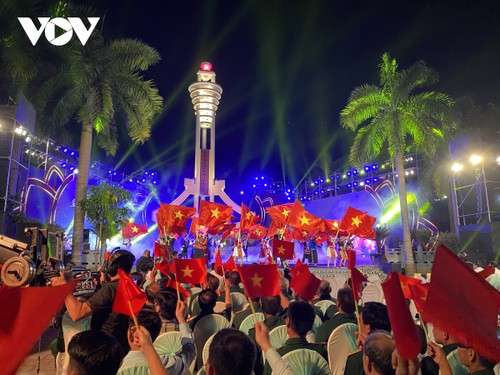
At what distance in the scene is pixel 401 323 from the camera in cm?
208

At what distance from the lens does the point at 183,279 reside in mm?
5910

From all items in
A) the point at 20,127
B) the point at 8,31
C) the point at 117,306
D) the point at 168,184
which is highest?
the point at 168,184

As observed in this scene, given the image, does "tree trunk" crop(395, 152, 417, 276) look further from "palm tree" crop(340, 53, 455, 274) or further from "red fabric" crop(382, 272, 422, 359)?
"red fabric" crop(382, 272, 422, 359)

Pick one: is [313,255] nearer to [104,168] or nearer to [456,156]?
Answer: [456,156]

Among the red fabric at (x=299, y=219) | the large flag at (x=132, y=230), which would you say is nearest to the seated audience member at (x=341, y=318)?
the red fabric at (x=299, y=219)

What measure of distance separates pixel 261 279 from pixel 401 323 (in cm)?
236

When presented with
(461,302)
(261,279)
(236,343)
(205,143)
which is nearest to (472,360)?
(461,302)

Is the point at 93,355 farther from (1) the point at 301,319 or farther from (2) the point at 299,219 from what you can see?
(2) the point at 299,219

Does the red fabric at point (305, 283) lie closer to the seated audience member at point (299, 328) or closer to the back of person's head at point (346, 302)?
the back of person's head at point (346, 302)

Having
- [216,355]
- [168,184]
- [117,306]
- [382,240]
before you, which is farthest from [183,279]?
[168,184]

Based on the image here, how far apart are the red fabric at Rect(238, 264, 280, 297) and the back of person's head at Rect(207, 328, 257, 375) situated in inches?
69.6

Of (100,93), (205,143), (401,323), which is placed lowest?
(401,323)

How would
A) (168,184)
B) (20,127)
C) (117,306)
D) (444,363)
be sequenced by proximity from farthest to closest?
1. (168,184)
2. (20,127)
3. (117,306)
4. (444,363)

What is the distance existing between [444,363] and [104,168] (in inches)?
1086
